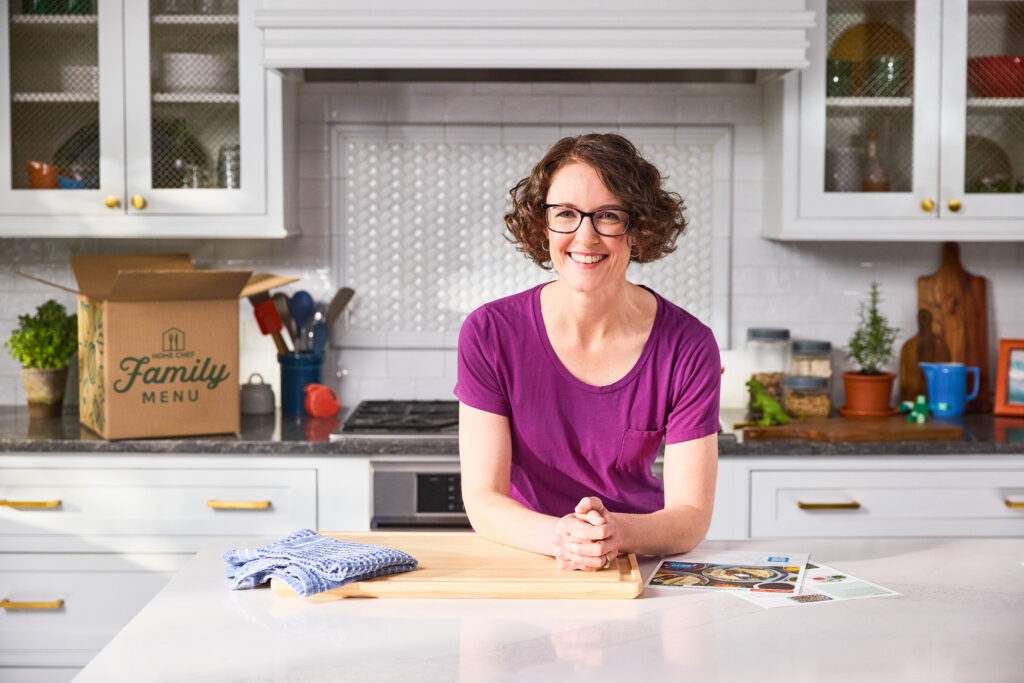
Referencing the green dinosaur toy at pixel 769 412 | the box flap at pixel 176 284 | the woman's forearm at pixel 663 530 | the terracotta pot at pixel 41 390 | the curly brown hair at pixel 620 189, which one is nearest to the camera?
the woman's forearm at pixel 663 530

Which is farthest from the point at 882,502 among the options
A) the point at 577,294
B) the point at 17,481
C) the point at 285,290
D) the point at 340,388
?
the point at 17,481

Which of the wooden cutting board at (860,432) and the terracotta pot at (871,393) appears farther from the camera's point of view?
the terracotta pot at (871,393)

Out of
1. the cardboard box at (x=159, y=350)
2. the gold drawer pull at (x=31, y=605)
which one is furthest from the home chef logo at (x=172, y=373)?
the gold drawer pull at (x=31, y=605)

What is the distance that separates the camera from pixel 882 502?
110 inches

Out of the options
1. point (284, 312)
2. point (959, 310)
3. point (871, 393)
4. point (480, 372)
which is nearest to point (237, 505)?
point (284, 312)

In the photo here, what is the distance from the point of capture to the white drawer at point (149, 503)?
273cm

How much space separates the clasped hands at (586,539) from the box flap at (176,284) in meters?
1.44

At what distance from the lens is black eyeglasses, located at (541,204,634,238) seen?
1.70 meters

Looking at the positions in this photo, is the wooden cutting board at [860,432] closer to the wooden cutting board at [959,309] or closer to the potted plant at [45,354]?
the wooden cutting board at [959,309]

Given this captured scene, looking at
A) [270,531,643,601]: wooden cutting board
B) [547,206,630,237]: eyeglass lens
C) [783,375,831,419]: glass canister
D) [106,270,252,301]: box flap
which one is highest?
[547,206,630,237]: eyeglass lens

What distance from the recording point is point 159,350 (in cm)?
272

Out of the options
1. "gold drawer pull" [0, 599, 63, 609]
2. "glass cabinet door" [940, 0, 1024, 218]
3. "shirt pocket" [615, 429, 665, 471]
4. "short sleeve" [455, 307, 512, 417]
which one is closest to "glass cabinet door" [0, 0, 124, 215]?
"gold drawer pull" [0, 599, 63, 609]

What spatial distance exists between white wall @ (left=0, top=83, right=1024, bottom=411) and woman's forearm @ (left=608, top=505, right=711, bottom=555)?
182 centimetres

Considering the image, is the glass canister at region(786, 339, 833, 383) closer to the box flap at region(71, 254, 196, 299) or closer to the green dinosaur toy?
the green dinosaur toy
